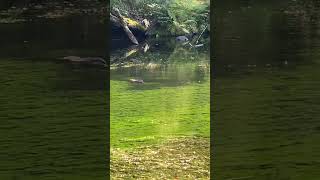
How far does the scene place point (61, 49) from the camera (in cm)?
2080

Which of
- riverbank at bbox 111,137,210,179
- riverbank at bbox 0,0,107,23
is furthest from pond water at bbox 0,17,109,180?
riverbank at bbox 0,0,107,23

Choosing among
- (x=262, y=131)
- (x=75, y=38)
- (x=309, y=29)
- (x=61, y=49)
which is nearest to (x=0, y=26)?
(x=75, y=38)

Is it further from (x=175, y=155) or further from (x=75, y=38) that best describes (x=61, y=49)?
(x=175, y=155)

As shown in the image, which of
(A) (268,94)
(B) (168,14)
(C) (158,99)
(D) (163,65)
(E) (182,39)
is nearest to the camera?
(A) (268,94)

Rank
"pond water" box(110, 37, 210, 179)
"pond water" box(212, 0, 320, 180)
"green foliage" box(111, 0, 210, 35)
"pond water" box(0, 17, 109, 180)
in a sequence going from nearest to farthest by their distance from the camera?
"pond water" box(212, 0, 320, 180)
"pond water" box(0, 17, 109, 180)
"pond water" box(110, 37, 210, 179)
"green foliage" box(111, 0, 210, 35)

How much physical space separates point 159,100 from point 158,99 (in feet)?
0.50

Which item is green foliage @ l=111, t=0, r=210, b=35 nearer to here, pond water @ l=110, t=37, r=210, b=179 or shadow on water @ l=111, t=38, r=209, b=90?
shadow on water @ l=111, t=38, r=209, b=90

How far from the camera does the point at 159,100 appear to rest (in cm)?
1462

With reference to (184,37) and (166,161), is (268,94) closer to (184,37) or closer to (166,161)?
(166,161)

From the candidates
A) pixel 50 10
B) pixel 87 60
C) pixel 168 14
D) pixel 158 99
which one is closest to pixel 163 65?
pixel 87 60

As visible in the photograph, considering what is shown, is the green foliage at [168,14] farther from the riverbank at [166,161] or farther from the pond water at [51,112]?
the riverbank at [166,161]

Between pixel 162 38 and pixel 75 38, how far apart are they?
23.4 ft

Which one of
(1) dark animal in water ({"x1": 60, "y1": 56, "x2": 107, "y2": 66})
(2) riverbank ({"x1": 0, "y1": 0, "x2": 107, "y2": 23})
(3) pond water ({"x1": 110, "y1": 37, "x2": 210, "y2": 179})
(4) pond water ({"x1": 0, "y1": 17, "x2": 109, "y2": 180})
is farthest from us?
(2) riverbank ({"x1": 0, "y1": 0, "x2": 107, "y2": 23})

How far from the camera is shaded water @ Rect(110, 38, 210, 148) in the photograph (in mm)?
11133
